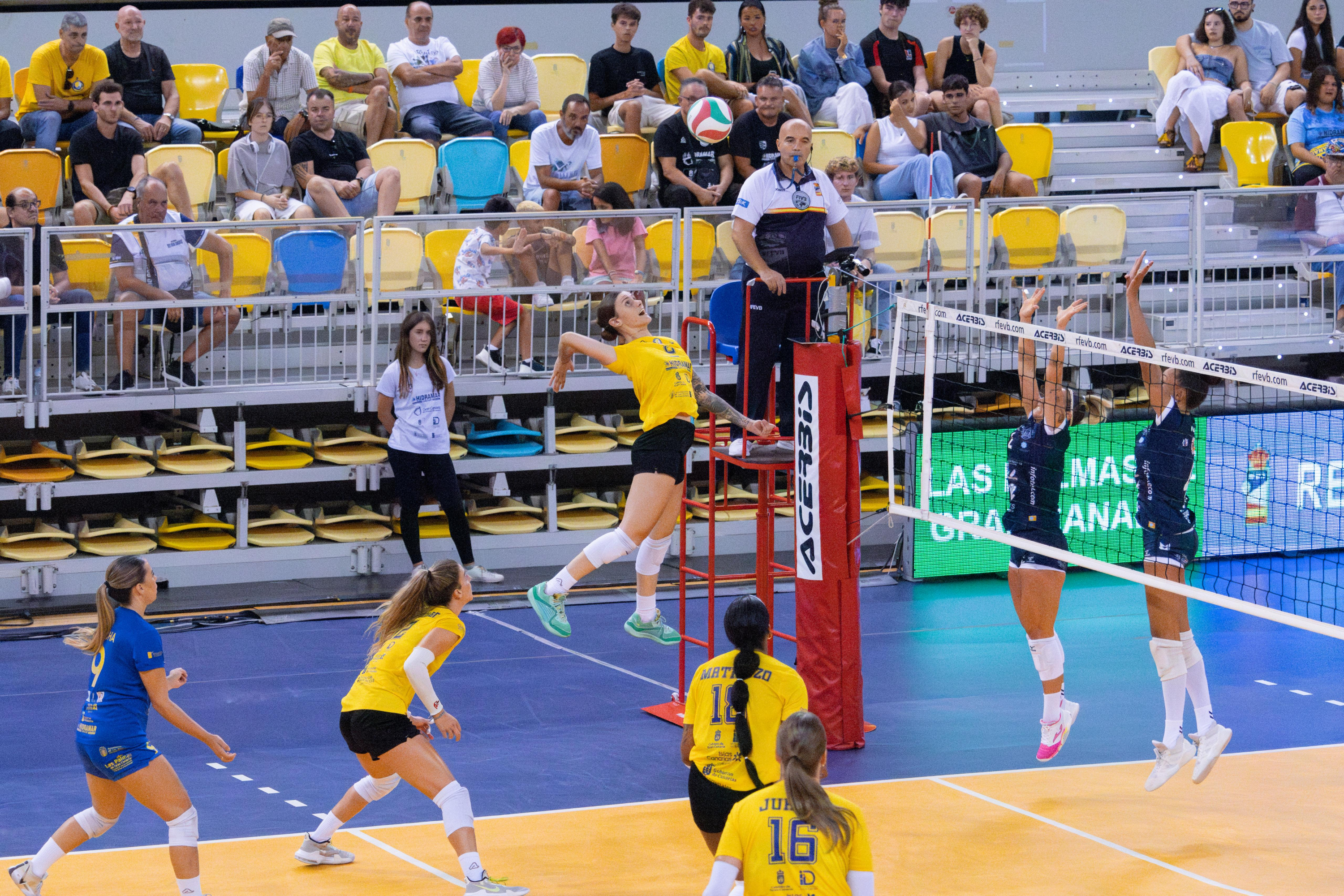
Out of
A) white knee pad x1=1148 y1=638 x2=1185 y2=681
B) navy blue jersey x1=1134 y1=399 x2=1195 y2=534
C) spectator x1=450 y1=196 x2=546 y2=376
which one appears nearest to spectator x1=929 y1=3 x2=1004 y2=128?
spectator x1=450 y1=196 x2=546 y2=376

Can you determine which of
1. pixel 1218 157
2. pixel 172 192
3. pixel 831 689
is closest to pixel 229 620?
pixel 172 192

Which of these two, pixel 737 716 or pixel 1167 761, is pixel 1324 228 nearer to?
Result: pixel 1167 761

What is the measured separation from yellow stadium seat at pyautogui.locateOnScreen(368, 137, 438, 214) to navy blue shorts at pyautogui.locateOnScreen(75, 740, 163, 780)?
8630 millimetres

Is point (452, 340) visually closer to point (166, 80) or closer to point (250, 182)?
point (250, 182)

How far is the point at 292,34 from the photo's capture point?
→ 49.1 ft

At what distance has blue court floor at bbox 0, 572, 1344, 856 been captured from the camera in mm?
8875

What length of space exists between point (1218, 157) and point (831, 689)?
11216mm

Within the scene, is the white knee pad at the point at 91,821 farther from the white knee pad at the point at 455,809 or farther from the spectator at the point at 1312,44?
the spectator at the point at 1312,44

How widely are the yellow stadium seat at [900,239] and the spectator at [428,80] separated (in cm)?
406

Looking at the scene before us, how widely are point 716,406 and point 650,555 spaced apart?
101 cm

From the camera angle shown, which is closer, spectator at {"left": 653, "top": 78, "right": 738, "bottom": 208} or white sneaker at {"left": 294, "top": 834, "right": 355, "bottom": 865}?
white sneaker at {"left": 294, "top": 834, "right": 355, "bottom": 865}

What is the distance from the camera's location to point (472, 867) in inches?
281

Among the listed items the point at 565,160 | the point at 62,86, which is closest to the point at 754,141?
the point at 565,160

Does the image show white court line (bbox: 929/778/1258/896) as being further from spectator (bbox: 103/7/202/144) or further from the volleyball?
spectator (bbox: 103/7/202/144)
